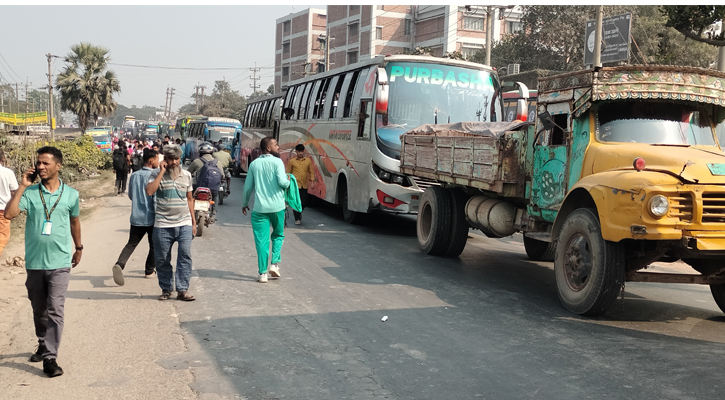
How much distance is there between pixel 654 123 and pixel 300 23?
77.7 meters

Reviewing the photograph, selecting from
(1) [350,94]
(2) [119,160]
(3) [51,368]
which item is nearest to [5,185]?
(3) [51,368]

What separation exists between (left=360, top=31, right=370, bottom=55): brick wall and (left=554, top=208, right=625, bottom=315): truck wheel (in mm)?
61316

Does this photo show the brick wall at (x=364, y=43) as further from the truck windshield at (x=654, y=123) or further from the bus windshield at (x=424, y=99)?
the truck windshield at (x=654, y=123)

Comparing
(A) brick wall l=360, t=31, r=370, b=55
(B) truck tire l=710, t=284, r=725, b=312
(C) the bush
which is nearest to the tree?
(B) truck tire l=710, t=284, r=725, b=312

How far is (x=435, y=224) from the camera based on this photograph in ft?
34.7

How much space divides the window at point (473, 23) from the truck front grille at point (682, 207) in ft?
194

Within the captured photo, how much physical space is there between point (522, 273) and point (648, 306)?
7.15 ft

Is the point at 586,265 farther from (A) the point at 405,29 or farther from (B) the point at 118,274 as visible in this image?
(A) the point at 405,29

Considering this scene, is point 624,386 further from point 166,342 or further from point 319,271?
point 319,271

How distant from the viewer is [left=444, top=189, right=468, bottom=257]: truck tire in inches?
417

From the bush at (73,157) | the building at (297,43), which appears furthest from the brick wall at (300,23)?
the bush at (73,157)

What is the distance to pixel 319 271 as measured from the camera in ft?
30.6

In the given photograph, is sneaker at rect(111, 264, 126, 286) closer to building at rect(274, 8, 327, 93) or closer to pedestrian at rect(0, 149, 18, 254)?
pedestrian at rect(0, 149, 18, 254)

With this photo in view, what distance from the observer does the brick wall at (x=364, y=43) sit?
2630 inches
